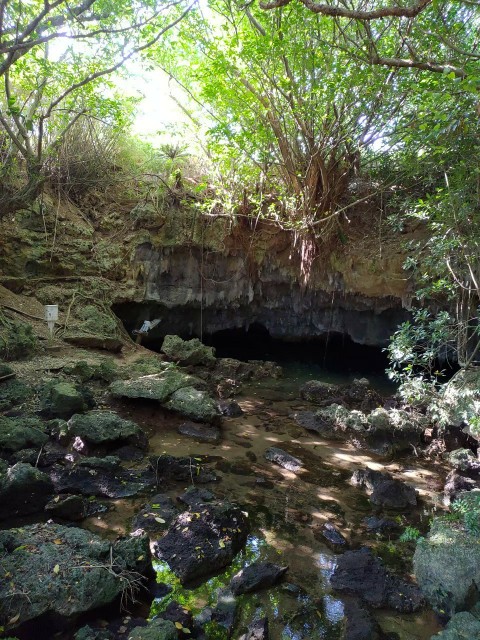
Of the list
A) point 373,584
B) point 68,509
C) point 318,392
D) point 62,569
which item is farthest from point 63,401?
point 318,392

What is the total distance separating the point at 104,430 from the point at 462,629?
4237 millimetres

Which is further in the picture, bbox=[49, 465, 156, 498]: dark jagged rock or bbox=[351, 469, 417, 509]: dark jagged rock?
bbox=[351, 469, 417, 509]: dark jagged rock

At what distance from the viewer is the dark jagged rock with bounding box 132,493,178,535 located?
4113mm

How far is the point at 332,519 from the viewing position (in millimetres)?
4621

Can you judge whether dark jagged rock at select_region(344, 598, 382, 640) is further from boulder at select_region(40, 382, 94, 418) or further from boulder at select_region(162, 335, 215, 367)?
boulder at select_region(162, 335, 215, 367)

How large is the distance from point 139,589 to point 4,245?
8.33m

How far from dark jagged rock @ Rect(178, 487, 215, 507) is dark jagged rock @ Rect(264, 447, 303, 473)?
1383 mm

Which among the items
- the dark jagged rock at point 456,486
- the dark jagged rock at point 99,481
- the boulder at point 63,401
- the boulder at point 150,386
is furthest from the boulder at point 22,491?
the dark jagged rock at point 456,486

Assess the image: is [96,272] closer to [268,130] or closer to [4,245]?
[4,245]

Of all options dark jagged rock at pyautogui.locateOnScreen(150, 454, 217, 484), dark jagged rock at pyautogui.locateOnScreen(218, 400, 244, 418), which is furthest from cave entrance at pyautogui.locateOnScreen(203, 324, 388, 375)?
dark jagged rock at pyautogui.locateOnScreen(150, 454, 217, 484)

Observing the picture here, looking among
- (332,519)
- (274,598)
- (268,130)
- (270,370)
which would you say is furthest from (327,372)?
(274,598)

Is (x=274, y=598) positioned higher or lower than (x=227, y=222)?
lower

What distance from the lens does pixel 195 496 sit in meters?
4.67

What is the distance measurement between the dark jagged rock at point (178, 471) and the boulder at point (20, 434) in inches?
55.4
